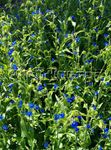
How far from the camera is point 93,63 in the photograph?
Answer: 12.2 feet

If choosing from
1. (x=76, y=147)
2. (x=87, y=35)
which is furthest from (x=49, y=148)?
(x=87, y=35)

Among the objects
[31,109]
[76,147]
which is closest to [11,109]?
[31,109]

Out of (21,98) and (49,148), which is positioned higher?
(21,98)

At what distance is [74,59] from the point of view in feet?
11.6

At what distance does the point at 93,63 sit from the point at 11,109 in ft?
3.59

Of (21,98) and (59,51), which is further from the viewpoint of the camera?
(59,51)

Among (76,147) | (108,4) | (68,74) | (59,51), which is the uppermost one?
(108,4)

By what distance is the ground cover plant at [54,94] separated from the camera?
8.97 ft

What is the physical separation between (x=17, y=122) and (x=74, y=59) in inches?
35.4

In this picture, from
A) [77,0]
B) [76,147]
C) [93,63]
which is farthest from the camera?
[77,0]

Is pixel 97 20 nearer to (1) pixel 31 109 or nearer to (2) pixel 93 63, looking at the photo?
(2) pixel 93 63

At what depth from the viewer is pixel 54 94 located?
3.44m

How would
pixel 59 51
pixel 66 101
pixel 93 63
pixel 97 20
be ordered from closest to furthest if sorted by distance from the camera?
1. pixel 66 101
2. pixel 59 51
3. pixel 93 63
4. pixel 97 20

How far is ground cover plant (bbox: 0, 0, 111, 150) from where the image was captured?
8.97ft
